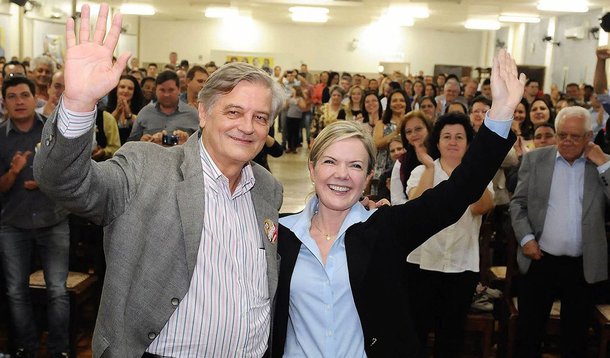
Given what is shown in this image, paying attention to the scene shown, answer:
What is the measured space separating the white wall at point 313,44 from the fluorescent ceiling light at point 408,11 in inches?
218

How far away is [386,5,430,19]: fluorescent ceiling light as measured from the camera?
45.6 feet

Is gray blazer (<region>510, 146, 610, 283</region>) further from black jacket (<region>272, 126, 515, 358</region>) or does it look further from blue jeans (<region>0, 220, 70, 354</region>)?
blue jeans (<region>0, 220, 70, 354</region>)

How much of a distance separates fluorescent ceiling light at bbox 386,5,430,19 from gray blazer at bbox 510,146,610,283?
34.5 ft

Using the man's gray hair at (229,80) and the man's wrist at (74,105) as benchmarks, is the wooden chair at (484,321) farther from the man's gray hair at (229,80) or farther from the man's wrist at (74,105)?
the man's wrist at (74,105)

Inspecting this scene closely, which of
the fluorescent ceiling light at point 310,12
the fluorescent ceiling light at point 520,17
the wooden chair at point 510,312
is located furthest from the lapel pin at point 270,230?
the fluorescent ceiling light at point 520,17

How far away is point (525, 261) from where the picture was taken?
3578 mm

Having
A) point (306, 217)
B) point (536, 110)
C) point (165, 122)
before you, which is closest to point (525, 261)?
point (306, 217)

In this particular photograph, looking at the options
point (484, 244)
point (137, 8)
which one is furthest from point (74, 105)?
point (137, 8)

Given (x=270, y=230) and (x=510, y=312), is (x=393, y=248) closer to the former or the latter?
(x=270, y=230)

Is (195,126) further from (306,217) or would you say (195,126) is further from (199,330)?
(199,330)

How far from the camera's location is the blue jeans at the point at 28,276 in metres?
3.46

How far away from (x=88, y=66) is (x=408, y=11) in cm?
1391

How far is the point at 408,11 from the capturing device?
14609mm

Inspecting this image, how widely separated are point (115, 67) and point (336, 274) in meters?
0.84
